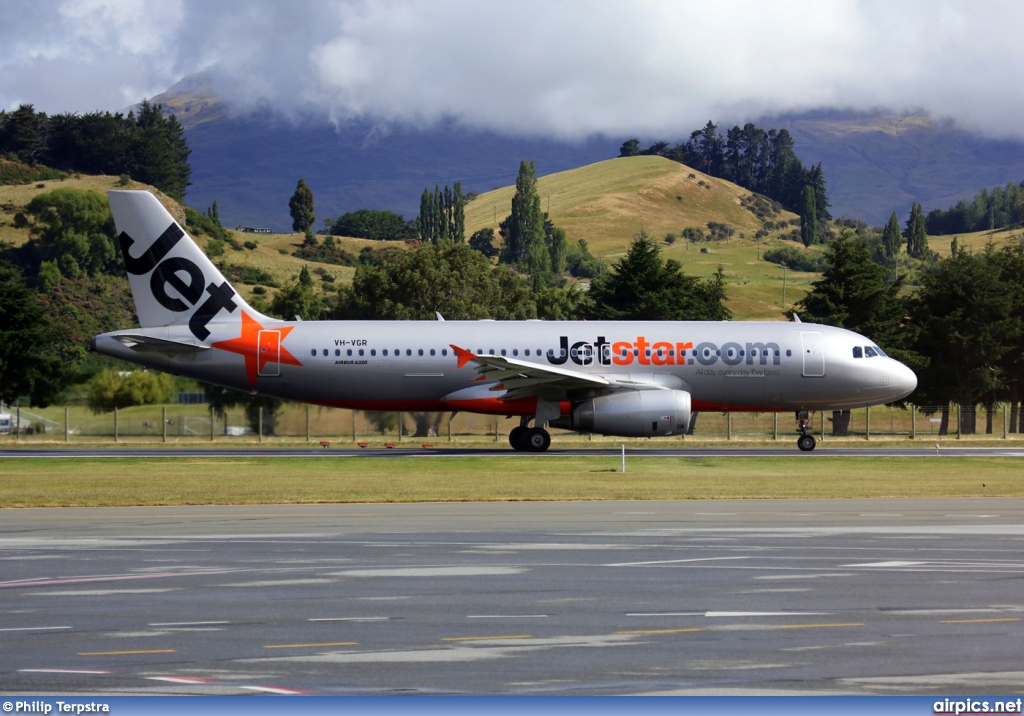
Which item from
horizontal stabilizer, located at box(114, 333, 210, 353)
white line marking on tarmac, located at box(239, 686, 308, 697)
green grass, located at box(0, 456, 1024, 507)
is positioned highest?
horizontal stabilizer, located at box(114, 333, 210, 353)

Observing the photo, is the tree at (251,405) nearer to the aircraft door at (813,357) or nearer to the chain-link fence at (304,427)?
the chain-link fence at (304,427)

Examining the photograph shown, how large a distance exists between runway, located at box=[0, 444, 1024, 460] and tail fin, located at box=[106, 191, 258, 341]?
418cm

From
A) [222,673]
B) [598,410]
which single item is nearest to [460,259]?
[598,410]

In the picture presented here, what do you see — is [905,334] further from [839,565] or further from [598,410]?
[839,565]

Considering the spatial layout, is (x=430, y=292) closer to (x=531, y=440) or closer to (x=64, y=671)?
(x=531, y=440)

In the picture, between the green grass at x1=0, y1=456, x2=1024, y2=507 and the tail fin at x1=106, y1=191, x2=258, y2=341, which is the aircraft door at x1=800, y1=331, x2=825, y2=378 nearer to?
the green grass at x1=0, y1=456, x2=1024, y2=507

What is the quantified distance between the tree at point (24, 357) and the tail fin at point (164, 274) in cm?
1585

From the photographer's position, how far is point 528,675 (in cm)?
952

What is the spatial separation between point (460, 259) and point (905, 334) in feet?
77.3
